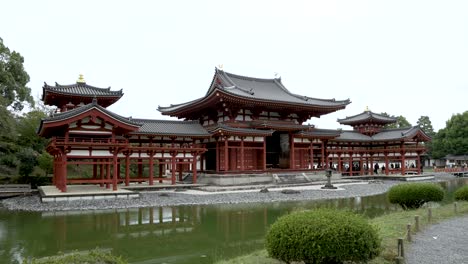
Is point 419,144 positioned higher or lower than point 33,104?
lower

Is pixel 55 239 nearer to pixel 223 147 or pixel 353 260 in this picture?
pixel 353 260

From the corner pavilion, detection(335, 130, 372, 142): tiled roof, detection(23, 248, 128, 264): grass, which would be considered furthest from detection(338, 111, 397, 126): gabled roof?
detection(23, 248, 128, 264): grass

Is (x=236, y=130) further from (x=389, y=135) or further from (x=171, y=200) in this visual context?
(x=389, y=135)

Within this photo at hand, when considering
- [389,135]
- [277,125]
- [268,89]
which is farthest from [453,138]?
[277,125]

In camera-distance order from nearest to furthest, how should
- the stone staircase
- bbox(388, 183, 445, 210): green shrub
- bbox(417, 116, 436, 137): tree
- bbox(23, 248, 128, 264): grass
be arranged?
bbox(23, 248, 128, 264): grass < bbox(388, 183, 445, 210): green shrub < the stone staircase < bbox(417, 116, 436, 137): tree

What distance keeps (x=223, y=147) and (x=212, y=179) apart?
279cm

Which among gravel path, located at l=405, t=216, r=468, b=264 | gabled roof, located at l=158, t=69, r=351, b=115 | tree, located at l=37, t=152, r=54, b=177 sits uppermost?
gabled roof, located at l=158, t=69, r=351, b=115

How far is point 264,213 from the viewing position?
689 inches

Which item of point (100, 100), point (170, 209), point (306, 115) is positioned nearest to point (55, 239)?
point (170, 209)

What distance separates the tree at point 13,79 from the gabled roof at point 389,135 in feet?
117

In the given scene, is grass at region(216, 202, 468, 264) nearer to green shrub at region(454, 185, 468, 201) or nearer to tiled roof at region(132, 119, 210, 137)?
green shrub at region(454, 185, 468, 201)

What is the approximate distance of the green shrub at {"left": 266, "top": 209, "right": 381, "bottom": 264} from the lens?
659 centimetres

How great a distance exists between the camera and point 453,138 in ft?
230

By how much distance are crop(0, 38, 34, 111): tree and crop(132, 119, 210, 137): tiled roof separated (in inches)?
766
